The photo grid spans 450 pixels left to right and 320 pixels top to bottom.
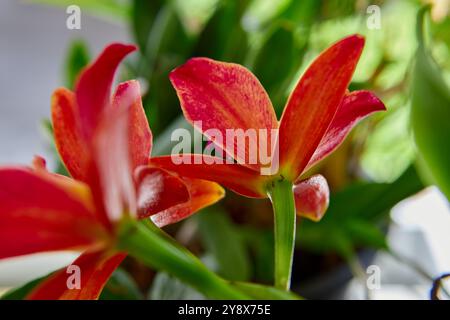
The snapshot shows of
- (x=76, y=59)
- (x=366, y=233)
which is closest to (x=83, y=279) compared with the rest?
(x=366, y=233)

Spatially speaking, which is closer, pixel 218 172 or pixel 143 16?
pixel 218 172

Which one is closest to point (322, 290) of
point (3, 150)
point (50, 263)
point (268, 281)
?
point (268, 281)

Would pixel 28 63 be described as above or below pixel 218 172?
above

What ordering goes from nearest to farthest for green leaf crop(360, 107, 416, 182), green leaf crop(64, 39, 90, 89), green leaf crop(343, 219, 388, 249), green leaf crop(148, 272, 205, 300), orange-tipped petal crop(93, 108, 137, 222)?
orange-tipped petal crop(93, 108, 137, 222), green leaf crop(148, 272, 205, 300), green leaf crop(343, 219, 388, 249), green leaf crop(64, 39, 90, 89), green leaf crop(360, 107, 416, 182)

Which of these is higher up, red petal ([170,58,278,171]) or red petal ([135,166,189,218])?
red petal ([170,58,278,171])

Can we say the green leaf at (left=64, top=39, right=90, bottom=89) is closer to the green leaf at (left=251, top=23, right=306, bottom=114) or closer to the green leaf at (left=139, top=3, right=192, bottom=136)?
the green leaf at (left=139, top=3, right=192, bottom=136)

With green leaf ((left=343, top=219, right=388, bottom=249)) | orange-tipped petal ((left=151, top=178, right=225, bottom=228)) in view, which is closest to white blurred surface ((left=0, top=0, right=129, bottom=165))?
green leaf ((left=343, top=219, right=388, bottom=249))

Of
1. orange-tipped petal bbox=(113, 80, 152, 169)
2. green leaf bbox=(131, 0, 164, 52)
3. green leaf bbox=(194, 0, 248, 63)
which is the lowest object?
orange-tipped petal bbox=(113, 80, 152, 169)

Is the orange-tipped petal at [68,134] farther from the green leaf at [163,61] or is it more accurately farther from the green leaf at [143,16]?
the green leaf at [143,16]

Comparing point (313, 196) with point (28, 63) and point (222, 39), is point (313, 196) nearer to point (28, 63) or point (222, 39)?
point (222, 39)
